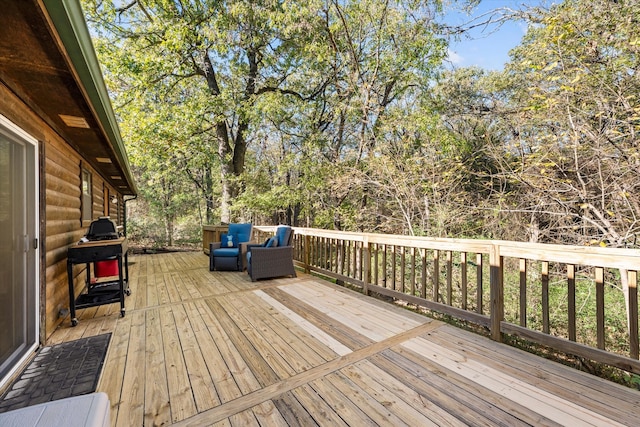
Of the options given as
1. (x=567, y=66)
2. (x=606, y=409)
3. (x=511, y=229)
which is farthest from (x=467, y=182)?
(x=606, y=409)

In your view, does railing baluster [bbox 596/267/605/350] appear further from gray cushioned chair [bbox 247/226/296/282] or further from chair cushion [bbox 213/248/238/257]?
chair cushion [bbox 213/248/238/257]

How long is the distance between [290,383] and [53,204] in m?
3.07

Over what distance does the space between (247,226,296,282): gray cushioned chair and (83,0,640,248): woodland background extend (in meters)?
2.56

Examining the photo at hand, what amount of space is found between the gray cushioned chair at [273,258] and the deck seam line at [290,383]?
2.59m

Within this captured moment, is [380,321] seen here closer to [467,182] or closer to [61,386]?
[61,386]

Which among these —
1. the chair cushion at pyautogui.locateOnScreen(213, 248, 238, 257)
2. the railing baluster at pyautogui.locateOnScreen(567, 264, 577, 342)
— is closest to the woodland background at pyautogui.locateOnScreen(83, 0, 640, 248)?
the railing baluster at pyautogui.locateOnScreen(567, 264, 577, 342)

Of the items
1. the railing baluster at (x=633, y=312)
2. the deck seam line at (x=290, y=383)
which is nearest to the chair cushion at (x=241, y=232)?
the deck seam line at (x=290, y=383)

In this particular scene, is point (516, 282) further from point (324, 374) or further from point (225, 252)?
point (225, 252)

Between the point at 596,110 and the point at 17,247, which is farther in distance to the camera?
the point at 596,110

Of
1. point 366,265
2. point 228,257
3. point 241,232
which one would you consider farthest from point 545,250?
point 241,232

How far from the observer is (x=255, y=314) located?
10.4 ft

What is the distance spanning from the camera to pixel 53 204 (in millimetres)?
2926

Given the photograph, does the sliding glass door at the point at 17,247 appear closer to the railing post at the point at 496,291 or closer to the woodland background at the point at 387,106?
the railing post at the point at 496,291

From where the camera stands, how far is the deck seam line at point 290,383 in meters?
1.59
